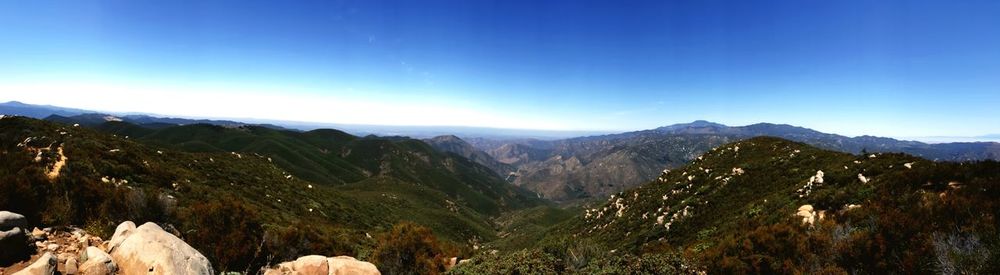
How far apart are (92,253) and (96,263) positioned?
68cm

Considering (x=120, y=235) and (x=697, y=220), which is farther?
(x=697, y=220)

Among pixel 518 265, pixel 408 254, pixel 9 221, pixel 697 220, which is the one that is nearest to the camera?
pixel 9 221

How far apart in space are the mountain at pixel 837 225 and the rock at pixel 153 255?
9.32m

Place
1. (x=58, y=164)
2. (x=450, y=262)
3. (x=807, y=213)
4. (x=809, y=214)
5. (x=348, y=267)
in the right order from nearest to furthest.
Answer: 1. (x=348, y=267)
2. (x=809, y=214)
3. (x=807, y=213)
4. (x=450, y=262)
5. (x=58, y=164)

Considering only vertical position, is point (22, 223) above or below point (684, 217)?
above

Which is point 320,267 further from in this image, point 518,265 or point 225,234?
point 518,265

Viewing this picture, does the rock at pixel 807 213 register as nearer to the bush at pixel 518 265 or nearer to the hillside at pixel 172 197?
the bush at pixel 518 265

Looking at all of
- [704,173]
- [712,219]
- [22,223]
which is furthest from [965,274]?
[704,173]

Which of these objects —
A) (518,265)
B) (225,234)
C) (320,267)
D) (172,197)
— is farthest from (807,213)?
(172,197)

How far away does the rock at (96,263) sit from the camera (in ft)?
29.5

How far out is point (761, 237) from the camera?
1511 cm

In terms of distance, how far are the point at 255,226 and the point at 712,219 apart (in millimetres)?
29903

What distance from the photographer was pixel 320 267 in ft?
43.0

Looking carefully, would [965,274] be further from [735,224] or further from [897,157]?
[897,157]
